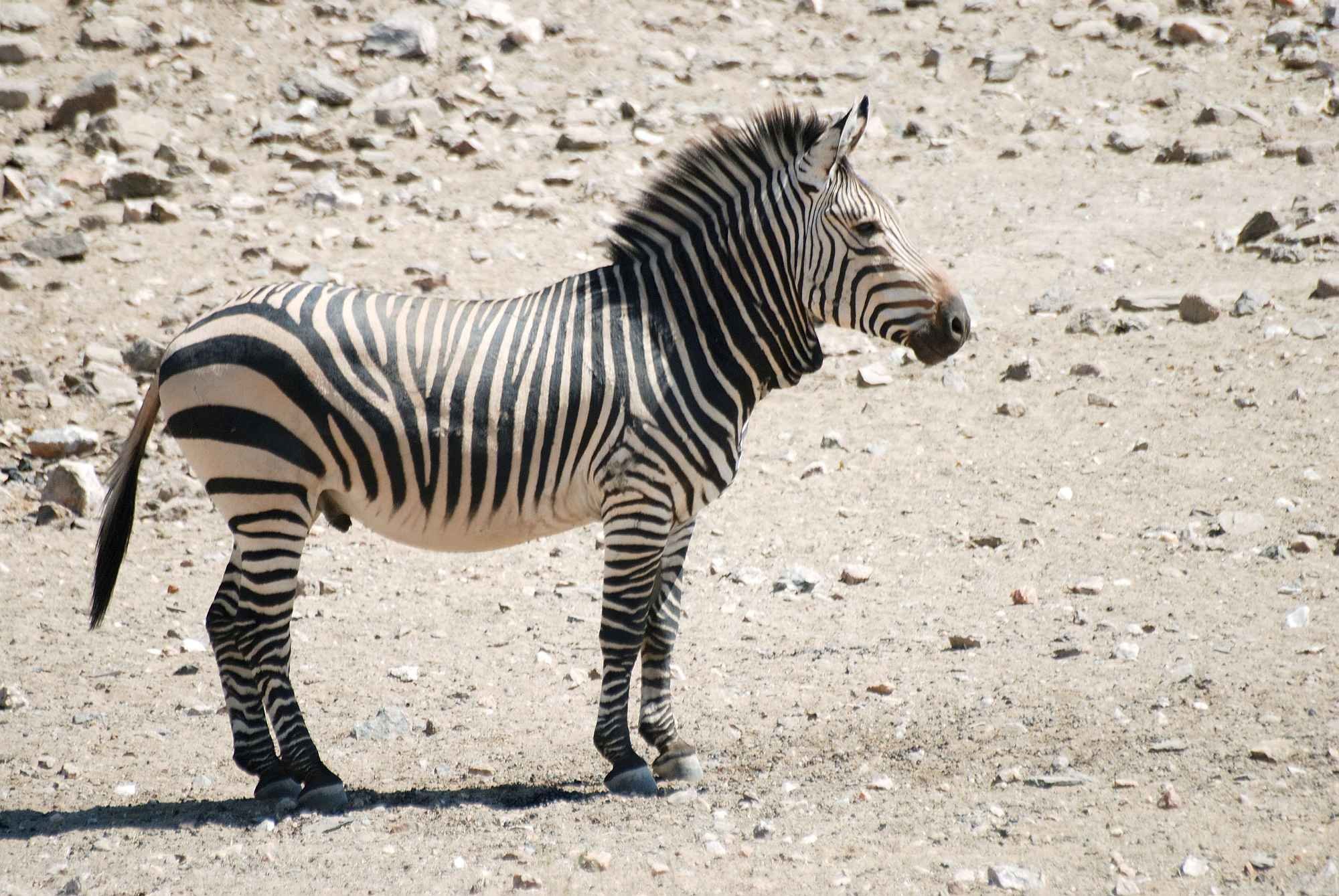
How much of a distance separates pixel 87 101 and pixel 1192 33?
11487 millimetres

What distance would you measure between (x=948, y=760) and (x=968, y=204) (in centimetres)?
780

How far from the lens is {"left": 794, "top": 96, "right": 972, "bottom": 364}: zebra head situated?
18.2 ft

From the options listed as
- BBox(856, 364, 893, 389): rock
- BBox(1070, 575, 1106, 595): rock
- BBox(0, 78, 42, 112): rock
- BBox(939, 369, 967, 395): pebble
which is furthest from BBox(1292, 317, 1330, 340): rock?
BBox(0, 78, 42, 112): rock

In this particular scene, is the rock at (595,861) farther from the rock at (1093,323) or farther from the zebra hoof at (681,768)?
the rock at (1093,323)

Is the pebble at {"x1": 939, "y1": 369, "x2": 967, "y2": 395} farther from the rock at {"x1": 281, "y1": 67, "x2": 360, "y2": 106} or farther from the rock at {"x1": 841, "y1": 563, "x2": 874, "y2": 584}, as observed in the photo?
the rock at {"x1": 281, "y1": 67, "x2": 360, "y2": 106}

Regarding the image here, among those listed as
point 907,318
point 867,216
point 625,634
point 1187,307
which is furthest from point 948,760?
point 1187,307

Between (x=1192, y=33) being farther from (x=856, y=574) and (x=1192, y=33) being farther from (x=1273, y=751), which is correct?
(x=1273, y=751)

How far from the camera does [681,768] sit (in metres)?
5.81

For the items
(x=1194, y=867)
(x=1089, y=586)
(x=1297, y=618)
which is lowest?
(x=1089, y=586)

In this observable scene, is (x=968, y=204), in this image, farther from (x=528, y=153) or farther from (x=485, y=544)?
(x=485, y=544)

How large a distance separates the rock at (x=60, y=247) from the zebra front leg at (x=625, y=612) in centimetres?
758

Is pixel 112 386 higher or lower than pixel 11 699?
higher

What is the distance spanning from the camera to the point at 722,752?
6098 millimetres

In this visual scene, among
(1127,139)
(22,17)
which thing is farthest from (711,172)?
(22,17)
